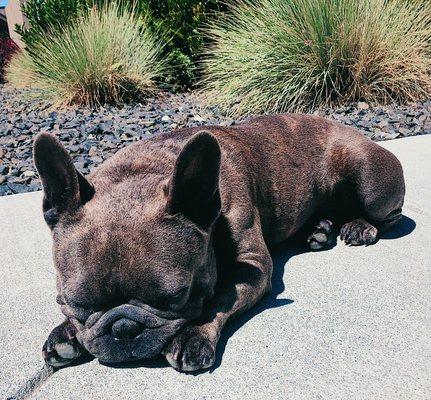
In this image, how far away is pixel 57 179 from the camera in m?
2.45

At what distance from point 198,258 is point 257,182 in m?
1.08

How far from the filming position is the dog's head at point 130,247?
2.29 metres

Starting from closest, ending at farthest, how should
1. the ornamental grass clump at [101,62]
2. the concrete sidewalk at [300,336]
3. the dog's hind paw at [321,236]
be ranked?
the concrete sidewalk at [300,336], the dog's hind paw at [321,236], the ornamental grass clump at [101,62]

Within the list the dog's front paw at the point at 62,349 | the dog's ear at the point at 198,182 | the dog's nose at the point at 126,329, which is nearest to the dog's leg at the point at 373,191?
the dog's ear at the point at 198,182

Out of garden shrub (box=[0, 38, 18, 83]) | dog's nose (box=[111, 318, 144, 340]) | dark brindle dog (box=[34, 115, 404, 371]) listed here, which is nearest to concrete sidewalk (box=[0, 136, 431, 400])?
dark brindle dog (box=[34, 115, 404, 371])

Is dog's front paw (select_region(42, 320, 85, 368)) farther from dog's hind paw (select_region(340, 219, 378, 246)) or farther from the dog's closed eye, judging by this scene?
dog's hind paw (select_region(340, 219, 378, 246))

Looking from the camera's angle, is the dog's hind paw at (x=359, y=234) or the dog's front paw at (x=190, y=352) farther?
the dog's hind paw at (x=359, y=234)

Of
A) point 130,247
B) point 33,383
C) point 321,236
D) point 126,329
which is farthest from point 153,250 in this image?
point 321,236

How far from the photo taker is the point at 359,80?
850cm

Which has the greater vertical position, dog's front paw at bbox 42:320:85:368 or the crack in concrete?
dog's front paw at bbox 42:320:85:368

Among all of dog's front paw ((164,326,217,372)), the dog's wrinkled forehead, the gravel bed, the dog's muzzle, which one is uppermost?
the dog's wrinkled forehead

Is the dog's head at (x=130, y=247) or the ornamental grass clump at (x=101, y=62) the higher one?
the dog's head at (x=130, y=247)

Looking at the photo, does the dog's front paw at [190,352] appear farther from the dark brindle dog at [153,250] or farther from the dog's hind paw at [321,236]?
the dog's hind paw at [321,236]

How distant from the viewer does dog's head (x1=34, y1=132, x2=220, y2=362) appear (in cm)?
229
